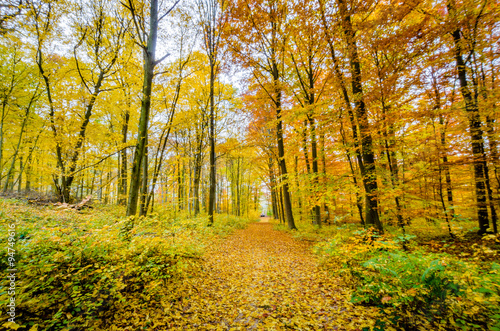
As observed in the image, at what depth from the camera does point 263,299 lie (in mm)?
3465

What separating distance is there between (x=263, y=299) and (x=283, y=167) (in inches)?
333

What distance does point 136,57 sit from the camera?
373 inches

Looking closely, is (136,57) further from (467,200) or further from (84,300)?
(467,200)

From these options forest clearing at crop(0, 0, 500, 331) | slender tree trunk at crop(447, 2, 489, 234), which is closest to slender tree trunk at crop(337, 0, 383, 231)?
forest clearing at crop(0, 0, 500, 331)

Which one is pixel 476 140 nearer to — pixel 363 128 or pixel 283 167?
pixel 363 128

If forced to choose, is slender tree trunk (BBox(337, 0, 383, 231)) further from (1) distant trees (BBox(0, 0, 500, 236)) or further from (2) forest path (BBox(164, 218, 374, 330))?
(2) forest path (BBox(164, 218, 374, 330))

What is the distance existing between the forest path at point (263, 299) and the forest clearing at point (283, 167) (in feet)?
0.12

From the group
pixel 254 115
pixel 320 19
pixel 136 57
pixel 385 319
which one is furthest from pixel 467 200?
pixel 136 57

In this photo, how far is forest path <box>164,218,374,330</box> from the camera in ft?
9.09

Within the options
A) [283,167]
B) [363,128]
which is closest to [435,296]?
[363,128]

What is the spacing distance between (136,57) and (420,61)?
42.6ft

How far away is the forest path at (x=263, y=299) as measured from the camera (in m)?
2.77

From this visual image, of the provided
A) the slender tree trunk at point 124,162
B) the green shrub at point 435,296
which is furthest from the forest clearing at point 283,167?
the slender tree trunk at point 124,162

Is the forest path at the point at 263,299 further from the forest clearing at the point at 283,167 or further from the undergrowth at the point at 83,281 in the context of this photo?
the undergrowth at the point at 83,281
